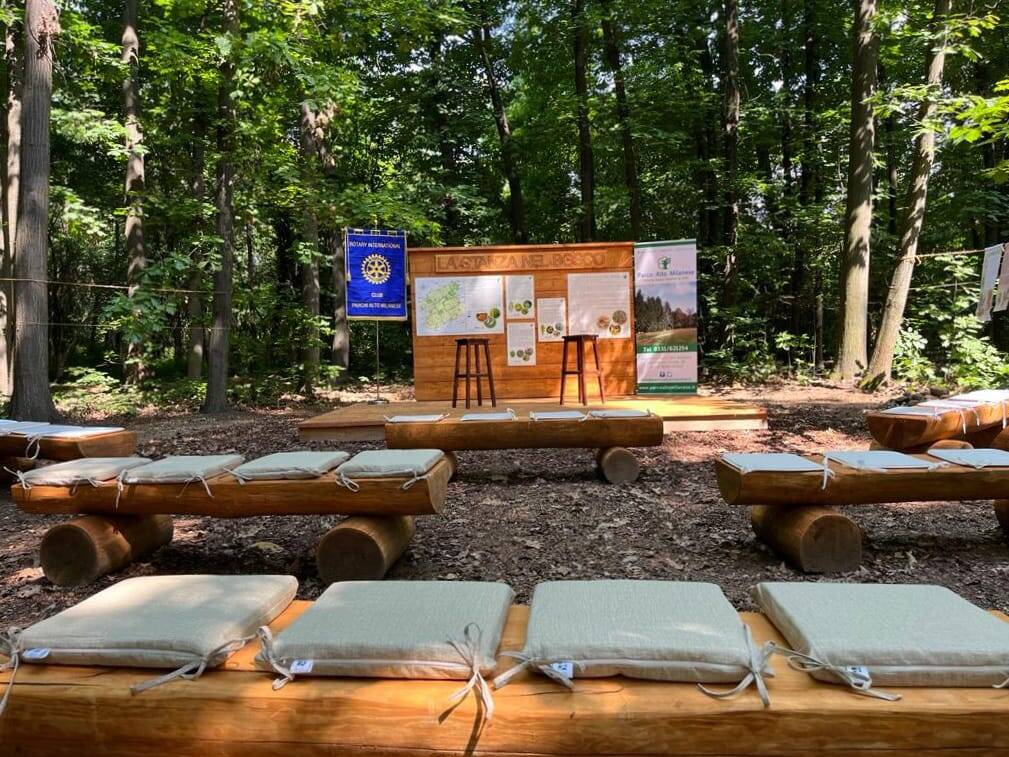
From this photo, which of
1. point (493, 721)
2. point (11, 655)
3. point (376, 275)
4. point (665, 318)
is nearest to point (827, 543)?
point (493, 721)

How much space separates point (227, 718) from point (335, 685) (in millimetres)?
253

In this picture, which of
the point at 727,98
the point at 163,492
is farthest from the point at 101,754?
the point at 727,98

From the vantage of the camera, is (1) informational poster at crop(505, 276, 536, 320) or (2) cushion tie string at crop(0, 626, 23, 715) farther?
(1) informational poster at crop(505, 276, 536, 320)

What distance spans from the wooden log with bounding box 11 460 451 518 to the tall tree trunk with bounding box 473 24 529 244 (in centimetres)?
1351

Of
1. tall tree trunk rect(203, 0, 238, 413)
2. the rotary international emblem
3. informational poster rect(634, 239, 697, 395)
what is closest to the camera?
informational poster rect(634, 239, 697, 395)

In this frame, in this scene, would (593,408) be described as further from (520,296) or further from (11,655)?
(11,655)

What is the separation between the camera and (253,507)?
3.26 metres

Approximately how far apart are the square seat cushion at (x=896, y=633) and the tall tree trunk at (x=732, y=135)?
12.5 m

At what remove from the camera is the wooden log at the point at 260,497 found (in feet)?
10.5

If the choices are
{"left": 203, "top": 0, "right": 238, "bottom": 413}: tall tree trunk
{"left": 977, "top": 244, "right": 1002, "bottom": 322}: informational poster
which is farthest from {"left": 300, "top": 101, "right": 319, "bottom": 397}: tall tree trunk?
{"left": 977, "top": 244, "right": 1002, "bottom": 322}: informational poster

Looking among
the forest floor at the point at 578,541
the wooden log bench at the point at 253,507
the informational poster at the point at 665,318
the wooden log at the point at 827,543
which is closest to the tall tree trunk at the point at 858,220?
the informational poster at the point at 665,318

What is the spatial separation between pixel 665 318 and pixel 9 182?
1187 centimetres

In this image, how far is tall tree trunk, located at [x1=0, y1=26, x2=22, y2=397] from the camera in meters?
10.4

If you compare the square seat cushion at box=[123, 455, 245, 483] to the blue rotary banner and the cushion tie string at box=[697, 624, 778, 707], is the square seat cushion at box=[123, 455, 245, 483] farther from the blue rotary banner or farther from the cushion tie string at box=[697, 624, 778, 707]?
the blue rotary banner
